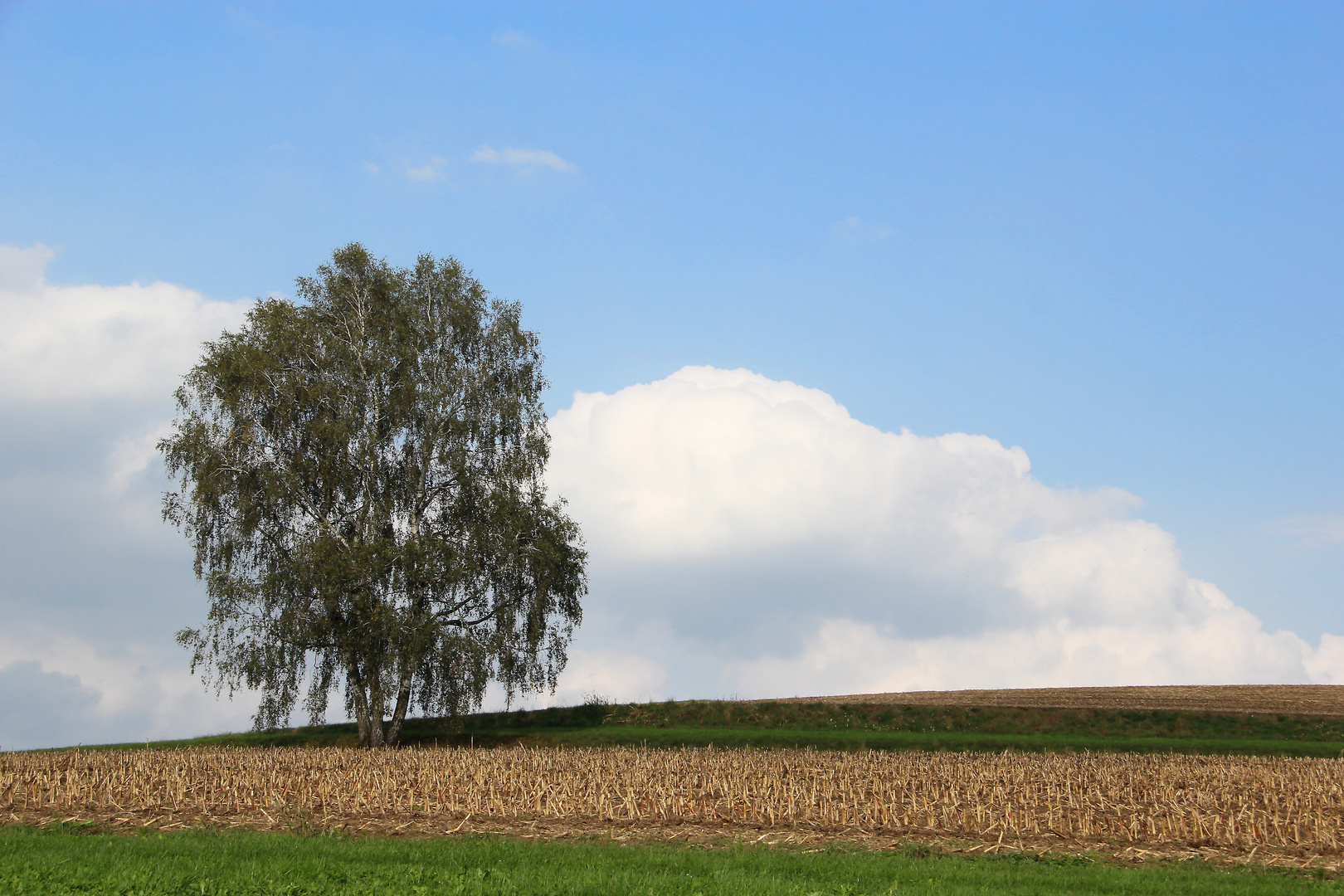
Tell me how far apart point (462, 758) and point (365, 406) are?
1661 centimetres

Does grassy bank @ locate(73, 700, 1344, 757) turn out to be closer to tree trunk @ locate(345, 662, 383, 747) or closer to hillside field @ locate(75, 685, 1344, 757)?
hillside field @ locate(75, 685, 1344, 757)

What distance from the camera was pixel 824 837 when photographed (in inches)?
688

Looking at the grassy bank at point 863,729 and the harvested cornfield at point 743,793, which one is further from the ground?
the harvested cornfield at point 743,793

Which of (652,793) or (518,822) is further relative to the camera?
(652,793)

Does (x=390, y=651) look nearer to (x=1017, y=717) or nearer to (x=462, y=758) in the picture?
(x=462, y=758)

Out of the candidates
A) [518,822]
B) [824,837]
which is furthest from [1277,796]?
[518,822]

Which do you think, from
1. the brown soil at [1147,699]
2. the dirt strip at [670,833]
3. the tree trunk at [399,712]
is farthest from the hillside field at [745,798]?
the brown soil at [1147,699]

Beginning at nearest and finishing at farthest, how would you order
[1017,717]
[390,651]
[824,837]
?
[824,837] < [390,651] < [1017,717]

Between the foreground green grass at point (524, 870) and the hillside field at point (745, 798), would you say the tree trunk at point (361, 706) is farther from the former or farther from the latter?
the foreground green grass at point (524, 870)

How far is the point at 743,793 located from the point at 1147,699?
3905 centimetres

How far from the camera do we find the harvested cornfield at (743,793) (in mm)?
18609

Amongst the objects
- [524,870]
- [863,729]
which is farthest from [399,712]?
[524,870]

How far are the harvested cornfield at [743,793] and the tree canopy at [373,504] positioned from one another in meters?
8.07

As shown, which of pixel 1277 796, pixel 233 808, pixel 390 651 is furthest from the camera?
pixel 390 651
